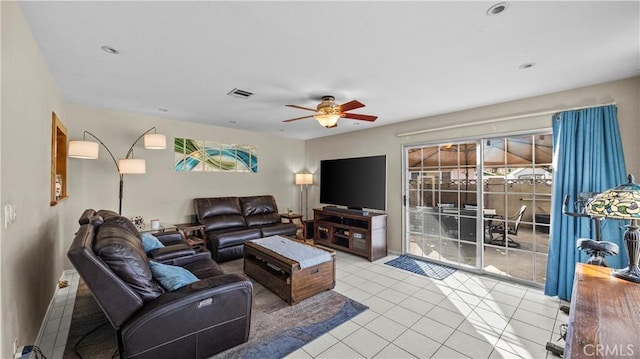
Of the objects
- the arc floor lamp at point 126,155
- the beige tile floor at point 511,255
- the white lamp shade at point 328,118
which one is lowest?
the beige tile floor at point 511,255

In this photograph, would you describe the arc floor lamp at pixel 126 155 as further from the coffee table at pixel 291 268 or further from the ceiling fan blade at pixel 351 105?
the ceiling fan blade at pixel 351 105

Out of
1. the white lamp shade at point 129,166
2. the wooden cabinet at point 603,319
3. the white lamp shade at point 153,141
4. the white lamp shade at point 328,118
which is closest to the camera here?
the wooden cabinet at point 603,319

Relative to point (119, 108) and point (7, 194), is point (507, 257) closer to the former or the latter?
point (7, 194)

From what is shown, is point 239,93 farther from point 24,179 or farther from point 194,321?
point 194,321

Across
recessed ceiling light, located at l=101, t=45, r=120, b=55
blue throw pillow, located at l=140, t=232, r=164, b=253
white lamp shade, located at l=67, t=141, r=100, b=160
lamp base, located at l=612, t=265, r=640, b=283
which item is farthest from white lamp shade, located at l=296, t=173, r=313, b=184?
lamp base, located at l=612, t=265, r=640, b=283

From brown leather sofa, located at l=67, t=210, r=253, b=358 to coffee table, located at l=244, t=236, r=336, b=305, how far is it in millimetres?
785

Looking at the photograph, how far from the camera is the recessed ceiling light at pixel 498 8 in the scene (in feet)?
5.05

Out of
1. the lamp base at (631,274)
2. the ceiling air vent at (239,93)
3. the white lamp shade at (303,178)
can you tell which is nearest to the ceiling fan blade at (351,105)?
the ceiling air vent at (239,93)

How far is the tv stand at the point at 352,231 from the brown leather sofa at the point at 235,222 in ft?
2.04

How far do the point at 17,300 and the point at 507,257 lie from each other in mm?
4898

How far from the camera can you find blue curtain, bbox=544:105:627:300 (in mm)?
2600

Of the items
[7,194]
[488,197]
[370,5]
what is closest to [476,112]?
[488,197]

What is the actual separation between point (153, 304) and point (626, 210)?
3003mm

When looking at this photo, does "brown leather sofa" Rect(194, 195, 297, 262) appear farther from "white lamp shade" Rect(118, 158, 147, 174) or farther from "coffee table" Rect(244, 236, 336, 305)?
"white lamp shade" Rect(118, 158, 147, 174)
